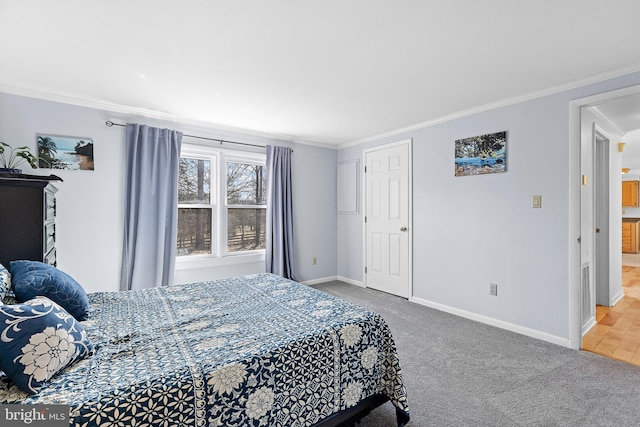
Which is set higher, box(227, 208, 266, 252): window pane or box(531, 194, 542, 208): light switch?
box(531, 194, 542, 208): light switch

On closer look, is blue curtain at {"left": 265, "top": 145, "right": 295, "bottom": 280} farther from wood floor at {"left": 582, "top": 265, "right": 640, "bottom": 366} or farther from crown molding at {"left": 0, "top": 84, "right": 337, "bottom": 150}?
wood floor at {"left": 582, "top": 265, "right": 640, "bottom": 366}

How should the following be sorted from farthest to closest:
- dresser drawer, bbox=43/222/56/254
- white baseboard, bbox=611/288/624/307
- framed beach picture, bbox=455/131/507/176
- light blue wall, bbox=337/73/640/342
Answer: white baseboard, bbox=611/288/624/307 → framed beach picture, bbox=455/131/507/176 → light blue wall, bbox=337/73/640/342 → dresser drawer, bbox=43/222/56/254

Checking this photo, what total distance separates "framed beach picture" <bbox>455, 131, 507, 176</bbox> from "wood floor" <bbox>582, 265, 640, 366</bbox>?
1.80 meters

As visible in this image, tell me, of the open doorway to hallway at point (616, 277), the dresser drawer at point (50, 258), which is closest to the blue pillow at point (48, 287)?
the dresser drawer at point (50, 258)

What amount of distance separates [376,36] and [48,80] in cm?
285

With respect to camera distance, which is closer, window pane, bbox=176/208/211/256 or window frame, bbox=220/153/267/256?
window pane, bbox=176/208/211/256

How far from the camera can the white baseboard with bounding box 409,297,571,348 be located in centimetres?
275

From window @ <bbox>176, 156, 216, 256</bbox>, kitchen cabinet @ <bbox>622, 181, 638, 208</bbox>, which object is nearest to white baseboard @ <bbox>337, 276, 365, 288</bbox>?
window @ <bbox>176, 156, 216, 256</bbox>

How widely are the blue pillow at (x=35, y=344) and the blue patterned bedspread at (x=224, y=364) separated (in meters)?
0.05

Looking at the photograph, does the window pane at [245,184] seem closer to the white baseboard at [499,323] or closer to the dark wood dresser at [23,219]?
the dark wood dresser at [23,219]

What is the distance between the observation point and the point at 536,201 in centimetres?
289

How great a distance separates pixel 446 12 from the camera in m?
1.71

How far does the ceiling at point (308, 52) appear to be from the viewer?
1705 millimetres

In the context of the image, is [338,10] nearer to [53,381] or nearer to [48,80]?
[53,381]
